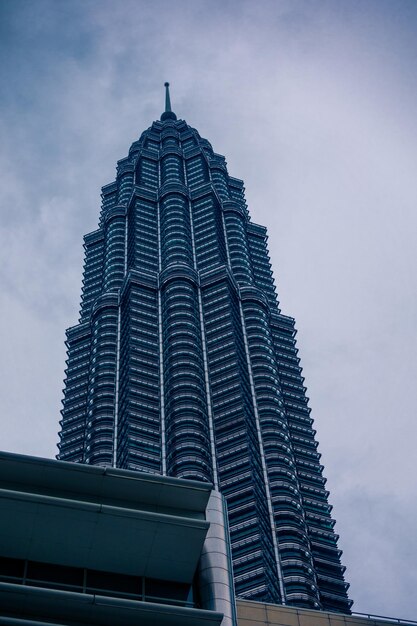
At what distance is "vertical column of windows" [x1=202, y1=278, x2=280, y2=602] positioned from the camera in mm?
126812

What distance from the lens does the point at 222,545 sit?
34.4m

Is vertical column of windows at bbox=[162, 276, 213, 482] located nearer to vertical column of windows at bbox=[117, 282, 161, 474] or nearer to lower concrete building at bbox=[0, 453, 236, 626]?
vertical column of windows at bbox=[117, 282, 161, 474]

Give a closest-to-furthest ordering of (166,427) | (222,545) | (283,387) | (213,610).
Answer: (213,610) < (222,545) < (166,427) < (283,387)

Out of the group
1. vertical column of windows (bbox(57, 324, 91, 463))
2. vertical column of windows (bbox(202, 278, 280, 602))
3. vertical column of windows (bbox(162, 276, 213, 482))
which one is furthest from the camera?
vertical column of windows (bbox(57, 324, 91, 463))

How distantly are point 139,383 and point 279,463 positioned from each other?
33120 mm

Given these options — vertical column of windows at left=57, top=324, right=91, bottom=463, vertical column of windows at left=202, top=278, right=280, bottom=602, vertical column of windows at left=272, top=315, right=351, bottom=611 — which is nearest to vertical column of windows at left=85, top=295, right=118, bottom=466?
vertical column of windows at left=57, top=324, right=91, bottom=463

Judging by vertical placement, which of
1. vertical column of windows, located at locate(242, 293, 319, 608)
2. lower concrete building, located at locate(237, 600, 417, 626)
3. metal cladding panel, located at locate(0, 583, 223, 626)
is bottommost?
metal cladding panel, located at locate(0, 583, 223, 626)

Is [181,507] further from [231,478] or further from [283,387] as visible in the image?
[283,387]

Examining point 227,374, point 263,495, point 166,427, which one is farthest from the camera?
point 227,374

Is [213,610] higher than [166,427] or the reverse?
the reverse

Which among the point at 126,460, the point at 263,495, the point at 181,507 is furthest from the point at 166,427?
the point at 181,507

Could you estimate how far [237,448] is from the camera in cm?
14975

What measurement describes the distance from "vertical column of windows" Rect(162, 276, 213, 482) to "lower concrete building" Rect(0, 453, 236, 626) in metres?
104

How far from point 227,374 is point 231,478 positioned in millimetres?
27225
